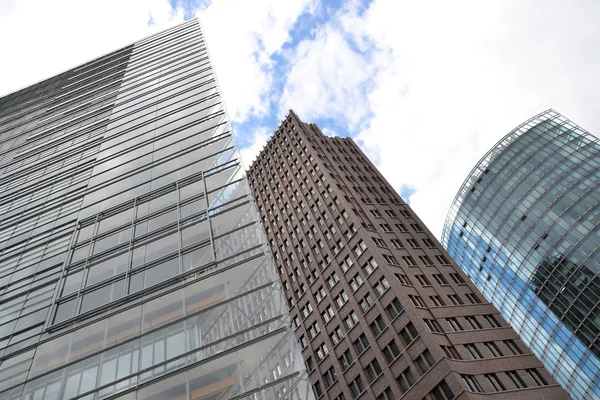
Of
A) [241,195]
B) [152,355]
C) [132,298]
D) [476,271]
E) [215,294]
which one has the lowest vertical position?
[152,355]

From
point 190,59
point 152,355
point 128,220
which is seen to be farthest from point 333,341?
point 152,355

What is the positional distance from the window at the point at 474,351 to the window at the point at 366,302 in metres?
9.64

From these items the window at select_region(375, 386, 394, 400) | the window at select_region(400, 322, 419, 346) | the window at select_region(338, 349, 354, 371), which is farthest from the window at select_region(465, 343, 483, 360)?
the window at select_region(338, 349, 354, 371)

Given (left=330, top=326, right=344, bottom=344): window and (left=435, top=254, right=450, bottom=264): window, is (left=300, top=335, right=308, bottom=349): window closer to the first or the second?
(left=330, top=326, right=344, bottom=344): window

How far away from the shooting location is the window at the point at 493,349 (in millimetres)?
39312

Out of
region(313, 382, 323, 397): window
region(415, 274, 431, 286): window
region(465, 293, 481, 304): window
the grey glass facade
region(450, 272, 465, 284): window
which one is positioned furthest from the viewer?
region(450, 272, 465, 284): window

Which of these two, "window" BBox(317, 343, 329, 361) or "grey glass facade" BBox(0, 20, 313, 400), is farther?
"window" BBox(317, 343, 329, 361)

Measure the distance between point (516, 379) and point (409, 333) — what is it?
27.4 feet

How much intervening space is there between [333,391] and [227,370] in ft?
117

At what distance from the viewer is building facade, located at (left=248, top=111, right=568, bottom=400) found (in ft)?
122

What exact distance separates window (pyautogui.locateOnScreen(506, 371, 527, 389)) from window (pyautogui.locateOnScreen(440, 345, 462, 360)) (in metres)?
3.93

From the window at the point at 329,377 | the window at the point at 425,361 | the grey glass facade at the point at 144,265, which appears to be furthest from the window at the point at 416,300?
the grey glass facade at the point at 144,265

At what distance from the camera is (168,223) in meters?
18.9

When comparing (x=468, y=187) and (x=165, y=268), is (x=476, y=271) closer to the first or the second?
(x=468, y=187)
